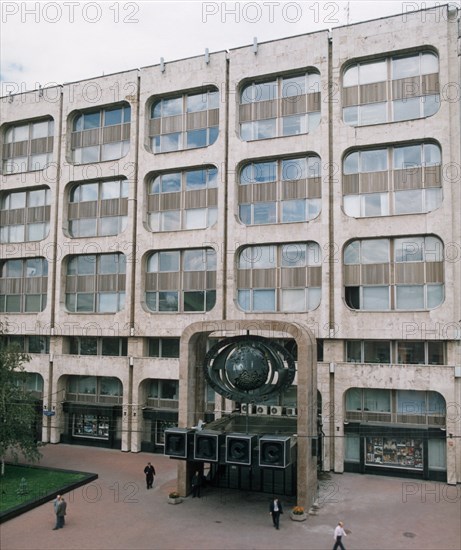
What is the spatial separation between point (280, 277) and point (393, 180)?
31.5 ft

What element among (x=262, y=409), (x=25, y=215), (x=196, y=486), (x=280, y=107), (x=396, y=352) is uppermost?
(x=280, y=107)

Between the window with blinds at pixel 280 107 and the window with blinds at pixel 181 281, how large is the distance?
9.25 meters

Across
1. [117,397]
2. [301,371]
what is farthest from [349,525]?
[117,397]

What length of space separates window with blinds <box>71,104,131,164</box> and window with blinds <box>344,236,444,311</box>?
63.3 feet

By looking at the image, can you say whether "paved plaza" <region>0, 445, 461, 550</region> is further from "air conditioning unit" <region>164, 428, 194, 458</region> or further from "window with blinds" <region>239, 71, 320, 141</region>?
"window with blinds" <region>239, 71, 320, 141</region>

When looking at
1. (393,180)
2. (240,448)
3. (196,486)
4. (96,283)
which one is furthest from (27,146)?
(240,448)

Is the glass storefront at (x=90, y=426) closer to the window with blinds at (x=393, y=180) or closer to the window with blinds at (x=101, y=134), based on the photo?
the window with blinds at (x=101, y=134)

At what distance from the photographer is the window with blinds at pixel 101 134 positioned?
1634 inches

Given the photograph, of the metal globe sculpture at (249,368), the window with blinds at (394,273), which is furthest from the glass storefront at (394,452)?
the metal globe sculpture at (249,368)

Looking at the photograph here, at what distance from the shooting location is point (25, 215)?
43812mm

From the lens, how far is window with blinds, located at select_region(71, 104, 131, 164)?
41500mm

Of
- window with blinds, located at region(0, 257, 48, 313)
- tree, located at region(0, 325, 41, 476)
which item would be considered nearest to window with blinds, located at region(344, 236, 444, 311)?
tree, located at region(0, 325, 41, 476)

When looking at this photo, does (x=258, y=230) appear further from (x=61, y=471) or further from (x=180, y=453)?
(x=61, y=471)

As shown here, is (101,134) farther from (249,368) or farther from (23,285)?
(249,368)
